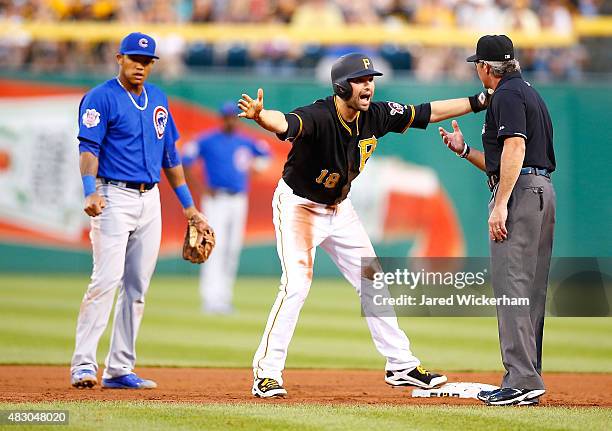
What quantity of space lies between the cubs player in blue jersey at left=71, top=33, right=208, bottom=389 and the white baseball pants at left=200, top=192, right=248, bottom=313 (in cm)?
480

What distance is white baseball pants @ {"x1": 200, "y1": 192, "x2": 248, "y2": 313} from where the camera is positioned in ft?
38.8

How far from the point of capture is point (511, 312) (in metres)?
5.96

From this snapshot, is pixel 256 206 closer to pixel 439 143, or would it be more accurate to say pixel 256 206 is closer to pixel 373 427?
pixel 439 143

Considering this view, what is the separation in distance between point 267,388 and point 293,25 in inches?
434

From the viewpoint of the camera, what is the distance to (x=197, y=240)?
7156 millimetres

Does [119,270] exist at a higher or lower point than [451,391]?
higher

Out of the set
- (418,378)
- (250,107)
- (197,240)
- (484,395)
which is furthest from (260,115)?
(484,395)

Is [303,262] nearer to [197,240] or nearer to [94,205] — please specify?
[197,240]

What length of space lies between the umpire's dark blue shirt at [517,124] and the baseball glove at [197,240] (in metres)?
2.09

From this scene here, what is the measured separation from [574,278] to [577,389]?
26.7 ft

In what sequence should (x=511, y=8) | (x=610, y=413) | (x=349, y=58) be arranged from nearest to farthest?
(x=610, y=413) < (x=349, y=58) < (x=511, y=8)

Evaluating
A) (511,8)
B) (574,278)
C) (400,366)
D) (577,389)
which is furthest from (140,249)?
(511,8)

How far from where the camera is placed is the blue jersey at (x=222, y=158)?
1229 centimetres

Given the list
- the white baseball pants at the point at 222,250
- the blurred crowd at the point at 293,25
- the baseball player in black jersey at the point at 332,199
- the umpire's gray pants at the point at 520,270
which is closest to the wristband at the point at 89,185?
the baseball player in black jersey at the point at 332,199
